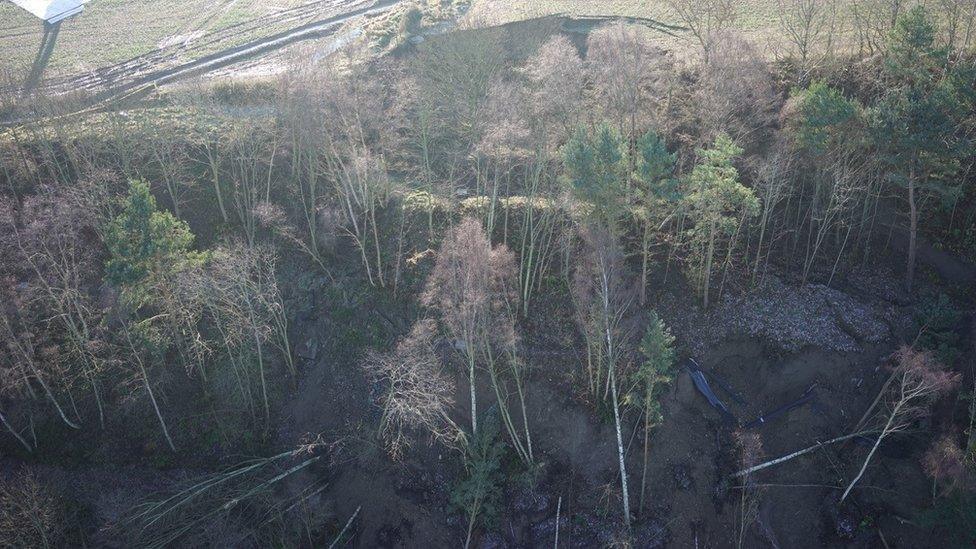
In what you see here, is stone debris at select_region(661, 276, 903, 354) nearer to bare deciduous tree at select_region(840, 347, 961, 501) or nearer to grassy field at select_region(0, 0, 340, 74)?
bare deciduous tree at select_region(840, 347, 961, 501)

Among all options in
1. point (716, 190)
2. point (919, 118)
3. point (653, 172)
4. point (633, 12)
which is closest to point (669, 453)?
point (716, 190)

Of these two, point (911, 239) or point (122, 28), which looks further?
point (122, 28)

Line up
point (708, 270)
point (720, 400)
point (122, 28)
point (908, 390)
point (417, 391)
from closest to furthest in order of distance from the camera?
point (417, 391) < point (908, 390) < point (720, 400) < point (708, 270) < point (122, 28)

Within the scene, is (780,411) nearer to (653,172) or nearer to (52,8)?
(653,172)

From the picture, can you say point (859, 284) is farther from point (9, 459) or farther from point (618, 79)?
point (9, 459)

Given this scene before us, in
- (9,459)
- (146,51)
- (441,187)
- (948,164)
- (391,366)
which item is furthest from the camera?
(146,51)

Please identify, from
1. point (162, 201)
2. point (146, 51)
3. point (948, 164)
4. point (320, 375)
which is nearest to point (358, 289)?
point (320, 375)
